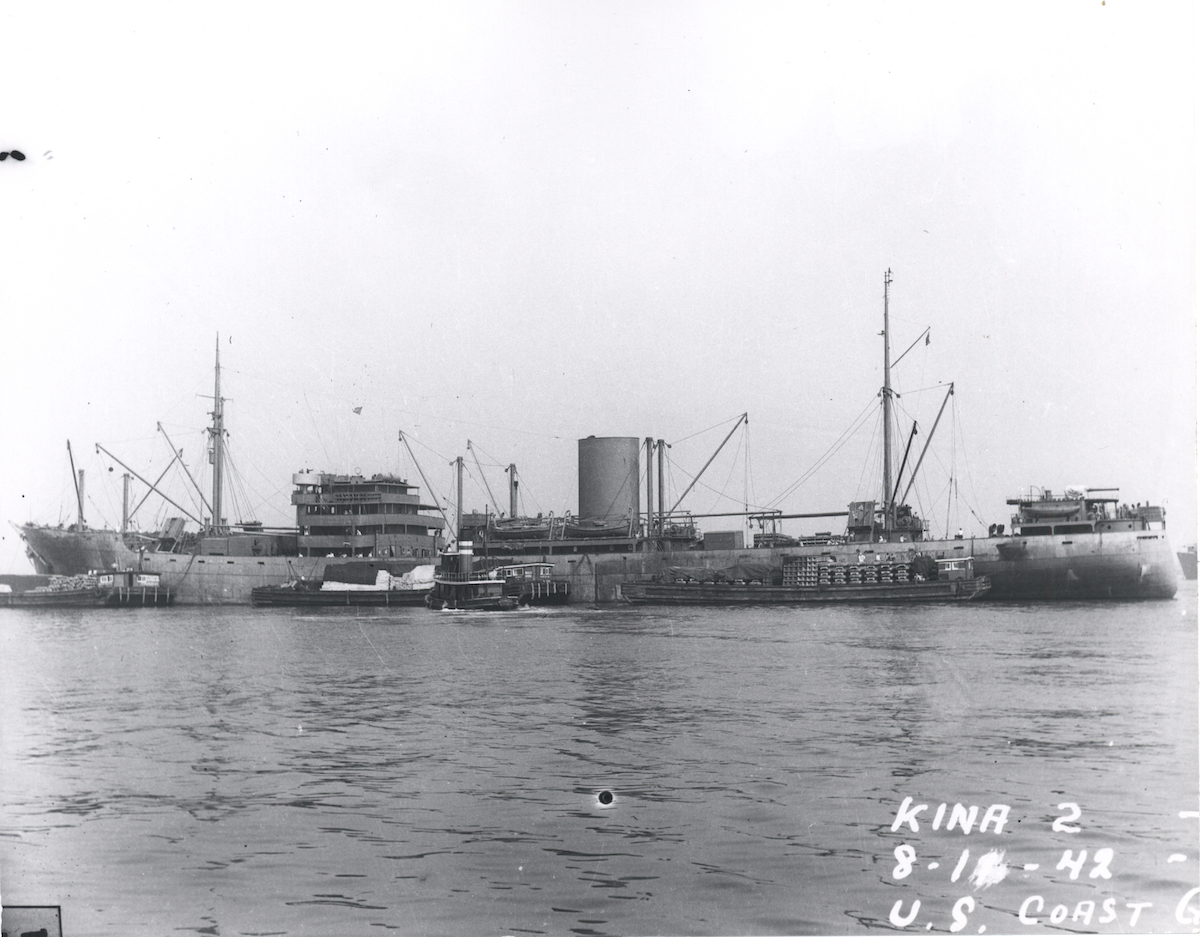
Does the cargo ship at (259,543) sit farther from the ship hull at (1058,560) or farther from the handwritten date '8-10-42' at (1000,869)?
the handwritten date '8-10-42' at (1000,869)

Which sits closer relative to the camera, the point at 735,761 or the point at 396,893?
the point at 396,893

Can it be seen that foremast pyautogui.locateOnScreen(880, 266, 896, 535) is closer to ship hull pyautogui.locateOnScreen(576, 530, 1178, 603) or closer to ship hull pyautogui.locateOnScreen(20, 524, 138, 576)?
ship hull pyautogui.locateOnScreen(576, 530, 1178, 603)

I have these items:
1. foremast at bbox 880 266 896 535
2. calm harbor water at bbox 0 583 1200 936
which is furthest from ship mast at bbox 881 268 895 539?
calm harbor water at bbox 0 583 1200 936

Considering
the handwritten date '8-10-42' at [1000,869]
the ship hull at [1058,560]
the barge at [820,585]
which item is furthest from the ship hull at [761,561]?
the handwritten date '8-10-42' at [1000,869]

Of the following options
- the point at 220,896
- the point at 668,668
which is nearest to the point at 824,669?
the point at 668,668

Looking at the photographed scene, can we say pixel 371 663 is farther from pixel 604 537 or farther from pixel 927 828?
pixel 604 537

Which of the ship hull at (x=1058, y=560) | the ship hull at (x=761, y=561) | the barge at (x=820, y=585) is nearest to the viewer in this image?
the ship hull at (x=1058, y=560)
